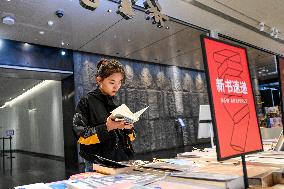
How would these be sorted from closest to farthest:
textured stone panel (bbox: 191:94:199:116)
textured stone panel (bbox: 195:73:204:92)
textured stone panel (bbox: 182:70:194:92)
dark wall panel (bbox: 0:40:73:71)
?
dark wall panel (bbox: 0:40:73:71)
textured stone panel (bbox: 182:70:194:92)
textured stone panel (bbox: 191:94:199:116)
textured stone panel (bbox: 195:73:204:92)

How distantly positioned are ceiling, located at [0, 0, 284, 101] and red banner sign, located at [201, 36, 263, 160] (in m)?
4.32

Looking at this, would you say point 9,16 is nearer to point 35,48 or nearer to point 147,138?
point 35,48

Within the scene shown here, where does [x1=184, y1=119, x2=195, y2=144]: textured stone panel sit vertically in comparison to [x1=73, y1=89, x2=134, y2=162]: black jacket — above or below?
below

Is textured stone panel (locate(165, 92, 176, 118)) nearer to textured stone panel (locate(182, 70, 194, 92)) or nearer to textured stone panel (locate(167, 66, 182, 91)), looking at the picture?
textured stone panel (locate(167, 66, 182, 91))

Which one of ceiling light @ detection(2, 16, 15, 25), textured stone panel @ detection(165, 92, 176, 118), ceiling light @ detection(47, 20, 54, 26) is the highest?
ceiling light @ detection(47, 20, 54, 26)

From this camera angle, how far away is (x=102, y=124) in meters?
1.40

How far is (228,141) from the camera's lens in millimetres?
811

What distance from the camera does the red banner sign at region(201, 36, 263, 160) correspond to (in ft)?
2.62

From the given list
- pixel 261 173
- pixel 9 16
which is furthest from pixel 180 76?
pixel 261 173

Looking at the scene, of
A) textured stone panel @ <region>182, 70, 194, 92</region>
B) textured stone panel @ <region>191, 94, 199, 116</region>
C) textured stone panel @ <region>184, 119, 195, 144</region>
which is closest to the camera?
textured stone panel @ <region>184, 119, 195, 144</region>

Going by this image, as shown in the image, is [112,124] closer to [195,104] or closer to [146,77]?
[146,77]

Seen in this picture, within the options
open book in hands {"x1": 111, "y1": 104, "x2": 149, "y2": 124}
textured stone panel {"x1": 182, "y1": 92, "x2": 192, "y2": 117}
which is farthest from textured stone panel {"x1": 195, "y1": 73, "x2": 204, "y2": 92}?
open book in hands {"x1": 111, "y1": 104, "x2": 149, "y2": 124}

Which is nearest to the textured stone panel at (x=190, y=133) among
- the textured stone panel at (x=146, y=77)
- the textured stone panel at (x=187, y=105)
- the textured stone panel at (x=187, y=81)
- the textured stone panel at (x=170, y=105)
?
the textured stone panel at (x=187, y=105)

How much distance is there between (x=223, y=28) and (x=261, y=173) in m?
6.30
